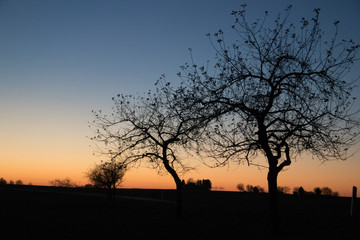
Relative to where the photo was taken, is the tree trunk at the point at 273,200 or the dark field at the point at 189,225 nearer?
the tree trunk at the point at 273,200

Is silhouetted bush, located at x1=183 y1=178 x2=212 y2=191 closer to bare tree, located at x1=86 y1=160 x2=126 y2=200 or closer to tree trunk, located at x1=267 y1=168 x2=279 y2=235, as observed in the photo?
bare tree, located at x1=86 y1=160 x2=126 y2=200

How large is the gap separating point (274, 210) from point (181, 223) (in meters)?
7.12

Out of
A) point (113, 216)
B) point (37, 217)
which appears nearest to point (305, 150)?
point (113, 216)

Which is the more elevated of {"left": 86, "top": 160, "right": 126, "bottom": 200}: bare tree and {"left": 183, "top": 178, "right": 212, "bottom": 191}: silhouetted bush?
{"left": 86, "top": 160, "right": 126, "bottom": 200}: bare tree

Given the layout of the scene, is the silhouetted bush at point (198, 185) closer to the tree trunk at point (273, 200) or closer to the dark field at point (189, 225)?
the dark field at point (189, 225)

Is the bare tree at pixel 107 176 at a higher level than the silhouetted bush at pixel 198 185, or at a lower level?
higher

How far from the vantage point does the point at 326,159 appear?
1551 centimetres

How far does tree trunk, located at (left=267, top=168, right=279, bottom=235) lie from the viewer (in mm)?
15445

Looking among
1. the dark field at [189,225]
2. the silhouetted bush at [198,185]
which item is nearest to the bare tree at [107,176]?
the dark field at [189,225]

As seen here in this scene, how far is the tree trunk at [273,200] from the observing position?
15.4 metres

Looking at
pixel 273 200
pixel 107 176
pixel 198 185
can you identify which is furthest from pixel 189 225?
pixel 198 185

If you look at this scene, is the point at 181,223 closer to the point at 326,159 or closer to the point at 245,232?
the point at 245,232

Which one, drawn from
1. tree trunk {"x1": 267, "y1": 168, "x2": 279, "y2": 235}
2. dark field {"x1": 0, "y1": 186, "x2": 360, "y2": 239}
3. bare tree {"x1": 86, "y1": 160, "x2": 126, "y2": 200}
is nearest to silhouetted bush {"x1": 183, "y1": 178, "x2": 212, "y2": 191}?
bare tree {"x1": 86, "y1": 160, "x2": 126, "y2": 200}

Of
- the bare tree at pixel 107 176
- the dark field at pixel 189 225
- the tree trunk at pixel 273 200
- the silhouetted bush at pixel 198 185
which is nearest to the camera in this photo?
the tree trunk at pixel 273 200
